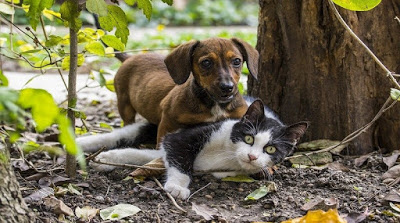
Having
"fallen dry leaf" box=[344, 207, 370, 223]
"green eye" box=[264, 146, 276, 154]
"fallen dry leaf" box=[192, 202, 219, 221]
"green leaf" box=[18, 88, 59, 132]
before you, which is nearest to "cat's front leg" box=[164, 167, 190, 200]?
"fallen dry leaf" box=[192, 202, 219, 221]

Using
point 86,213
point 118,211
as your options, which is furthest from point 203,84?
point 86,213

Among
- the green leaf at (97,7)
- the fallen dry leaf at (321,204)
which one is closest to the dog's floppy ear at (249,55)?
the fallen dry leaf at (321,204)

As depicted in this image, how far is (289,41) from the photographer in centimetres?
436

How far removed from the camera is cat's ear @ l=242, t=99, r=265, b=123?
3.78m

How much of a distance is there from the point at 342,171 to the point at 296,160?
0.36 m

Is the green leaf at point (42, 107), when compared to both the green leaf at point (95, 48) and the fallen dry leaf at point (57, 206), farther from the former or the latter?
the green leaf at point (95, 48)

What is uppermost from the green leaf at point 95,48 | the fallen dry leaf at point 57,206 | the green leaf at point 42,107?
the green leaf at point 42,107

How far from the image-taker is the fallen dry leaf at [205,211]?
3.05m

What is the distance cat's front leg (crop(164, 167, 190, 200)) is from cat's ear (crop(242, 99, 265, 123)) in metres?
0.57

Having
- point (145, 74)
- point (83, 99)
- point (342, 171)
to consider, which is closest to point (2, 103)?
point (342, 171)

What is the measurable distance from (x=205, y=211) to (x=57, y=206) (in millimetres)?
799

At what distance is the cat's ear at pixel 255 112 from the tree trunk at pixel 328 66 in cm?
76

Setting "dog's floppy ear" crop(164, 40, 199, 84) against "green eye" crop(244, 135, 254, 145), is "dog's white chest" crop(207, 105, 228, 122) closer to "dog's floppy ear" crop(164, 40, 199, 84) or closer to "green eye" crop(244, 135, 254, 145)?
"dog's floppy ear" crop(164, 40, 199, 84)

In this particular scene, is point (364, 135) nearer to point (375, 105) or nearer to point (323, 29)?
point (375, 105)
